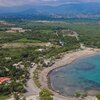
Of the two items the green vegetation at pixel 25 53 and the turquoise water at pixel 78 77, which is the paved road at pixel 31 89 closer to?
the green vegetation at pixel 25 53

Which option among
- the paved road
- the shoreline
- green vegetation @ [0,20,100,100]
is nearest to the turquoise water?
the shoreline

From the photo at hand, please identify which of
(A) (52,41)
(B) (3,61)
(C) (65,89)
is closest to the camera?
(C) (65,89)

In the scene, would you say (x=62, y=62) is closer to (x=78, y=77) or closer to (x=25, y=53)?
(x=25, y=53)

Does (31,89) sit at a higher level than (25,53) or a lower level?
lower

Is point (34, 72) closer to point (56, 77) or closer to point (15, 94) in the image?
point (56, 77)

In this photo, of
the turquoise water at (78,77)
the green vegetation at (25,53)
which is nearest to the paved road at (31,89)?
the green vegetation at (25,53)

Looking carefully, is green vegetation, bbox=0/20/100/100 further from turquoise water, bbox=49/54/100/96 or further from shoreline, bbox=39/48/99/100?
turquoise water, bbox=49/54/100/96

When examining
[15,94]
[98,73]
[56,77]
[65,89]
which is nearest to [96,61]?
[98,73]

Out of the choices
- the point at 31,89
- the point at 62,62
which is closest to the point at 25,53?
the point at 62,62

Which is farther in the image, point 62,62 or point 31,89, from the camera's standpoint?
point 62,62
